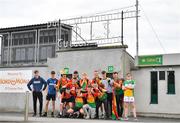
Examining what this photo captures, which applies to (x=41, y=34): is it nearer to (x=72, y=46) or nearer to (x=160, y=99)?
(x=72, y=46)

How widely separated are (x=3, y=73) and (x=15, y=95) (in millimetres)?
1311

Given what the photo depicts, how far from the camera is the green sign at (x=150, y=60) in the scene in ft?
52.9

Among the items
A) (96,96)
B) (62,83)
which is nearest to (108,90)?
(96,96)

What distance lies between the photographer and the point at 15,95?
18438 millimetres

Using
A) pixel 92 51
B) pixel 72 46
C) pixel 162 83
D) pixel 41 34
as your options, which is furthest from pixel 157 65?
pixel 41 34

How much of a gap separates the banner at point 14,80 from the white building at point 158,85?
507cm

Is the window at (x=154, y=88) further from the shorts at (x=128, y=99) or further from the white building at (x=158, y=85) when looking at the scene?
the shorts at (x=128, y=99)

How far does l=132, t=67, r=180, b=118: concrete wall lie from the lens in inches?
620

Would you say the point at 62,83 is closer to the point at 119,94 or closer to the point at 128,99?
the point at 119,94

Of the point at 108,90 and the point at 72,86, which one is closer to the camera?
the point at 108,90

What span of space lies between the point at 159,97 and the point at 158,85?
0.50 meters

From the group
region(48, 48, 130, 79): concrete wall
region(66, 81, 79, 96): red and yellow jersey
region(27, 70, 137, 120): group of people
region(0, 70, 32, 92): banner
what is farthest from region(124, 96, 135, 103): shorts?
region(0, 70, 32, 92): banner

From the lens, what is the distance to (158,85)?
16156 millimetres

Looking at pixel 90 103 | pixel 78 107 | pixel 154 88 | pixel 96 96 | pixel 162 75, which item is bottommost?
pixel 78 107
